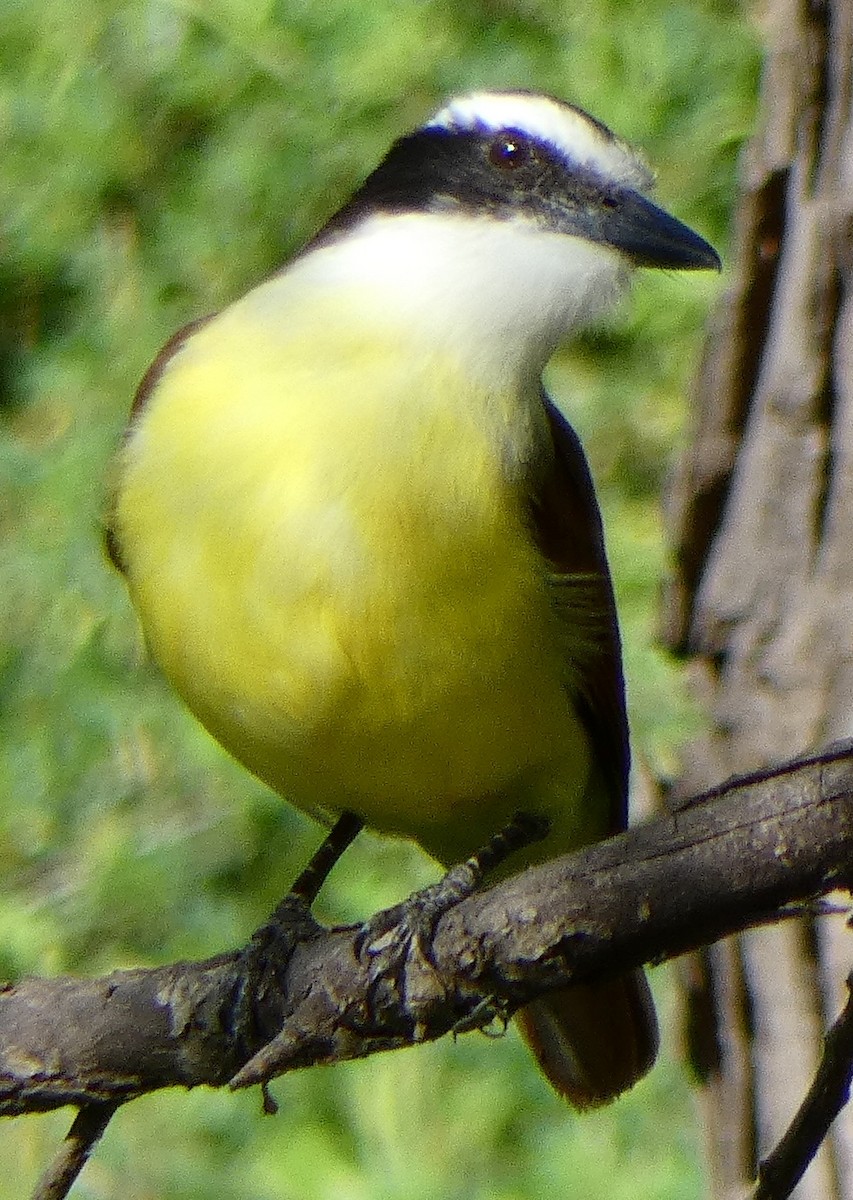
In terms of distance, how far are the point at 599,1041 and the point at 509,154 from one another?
69.8 inches

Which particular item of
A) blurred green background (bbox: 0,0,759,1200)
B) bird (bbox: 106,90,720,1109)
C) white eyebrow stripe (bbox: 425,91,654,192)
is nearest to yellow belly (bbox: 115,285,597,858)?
bird (bbox: 106,90,720,1109)

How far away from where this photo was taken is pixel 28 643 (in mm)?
5301

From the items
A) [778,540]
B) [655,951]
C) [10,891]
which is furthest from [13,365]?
[655,951]

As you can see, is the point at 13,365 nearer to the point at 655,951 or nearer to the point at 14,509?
the point at 14,509

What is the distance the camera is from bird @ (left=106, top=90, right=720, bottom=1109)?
305 centimetres

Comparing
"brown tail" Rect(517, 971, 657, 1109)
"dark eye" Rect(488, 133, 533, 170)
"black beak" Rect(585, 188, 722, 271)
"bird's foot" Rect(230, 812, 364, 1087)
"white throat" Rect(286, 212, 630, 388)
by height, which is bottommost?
"brown tail" Rect(517, 971, 657, 1109)

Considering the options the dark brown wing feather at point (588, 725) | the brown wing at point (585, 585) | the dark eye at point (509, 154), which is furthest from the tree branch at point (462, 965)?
the dark eye at point (509, 154)

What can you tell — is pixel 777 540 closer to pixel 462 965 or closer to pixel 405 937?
pixel 405 937

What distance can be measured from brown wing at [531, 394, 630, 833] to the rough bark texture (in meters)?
0.66

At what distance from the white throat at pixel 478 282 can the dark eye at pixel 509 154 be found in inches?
4.3

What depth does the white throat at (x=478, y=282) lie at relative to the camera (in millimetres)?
3164

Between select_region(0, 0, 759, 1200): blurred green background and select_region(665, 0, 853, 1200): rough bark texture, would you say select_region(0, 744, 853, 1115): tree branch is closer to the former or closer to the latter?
select_region(665, 0, 853, 1200): rough bark texture

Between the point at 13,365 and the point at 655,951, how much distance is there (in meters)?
4.00

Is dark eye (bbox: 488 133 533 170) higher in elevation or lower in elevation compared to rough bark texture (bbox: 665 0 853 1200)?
higher
